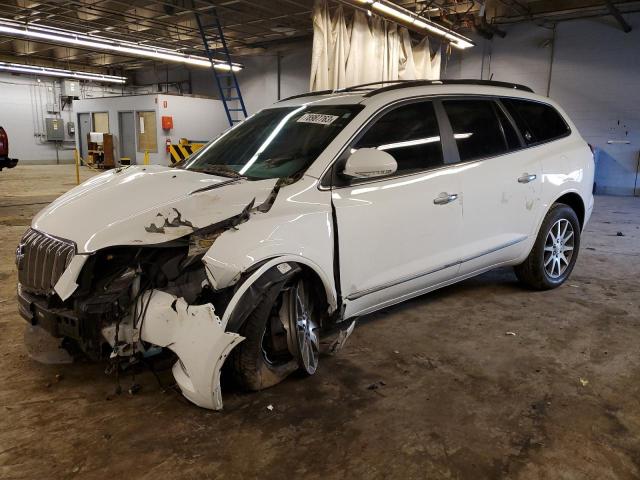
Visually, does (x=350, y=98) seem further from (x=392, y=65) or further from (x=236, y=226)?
(x=392, y=65)

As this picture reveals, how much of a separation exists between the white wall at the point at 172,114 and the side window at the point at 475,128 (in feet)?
39.9

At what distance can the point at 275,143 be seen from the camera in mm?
3203

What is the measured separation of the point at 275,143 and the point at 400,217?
0.93m

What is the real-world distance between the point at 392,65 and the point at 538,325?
6748 millimetres

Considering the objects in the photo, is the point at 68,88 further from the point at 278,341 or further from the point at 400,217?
the point at 278,341

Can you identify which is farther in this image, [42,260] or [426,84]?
[426,84]

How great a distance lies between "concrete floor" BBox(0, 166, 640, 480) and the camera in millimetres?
2090

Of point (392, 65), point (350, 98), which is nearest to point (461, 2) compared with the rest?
point (392, 65)

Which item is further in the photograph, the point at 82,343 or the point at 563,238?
the point at 563,238

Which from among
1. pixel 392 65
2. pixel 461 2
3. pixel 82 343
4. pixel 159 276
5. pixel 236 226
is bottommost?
pixel 82 343

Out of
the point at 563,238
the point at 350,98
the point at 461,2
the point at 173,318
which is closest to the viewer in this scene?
the point at 173,318

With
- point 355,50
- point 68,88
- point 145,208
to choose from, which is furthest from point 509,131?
point 68,88

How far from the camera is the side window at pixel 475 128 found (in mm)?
3457

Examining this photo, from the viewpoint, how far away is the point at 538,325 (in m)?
3.64
